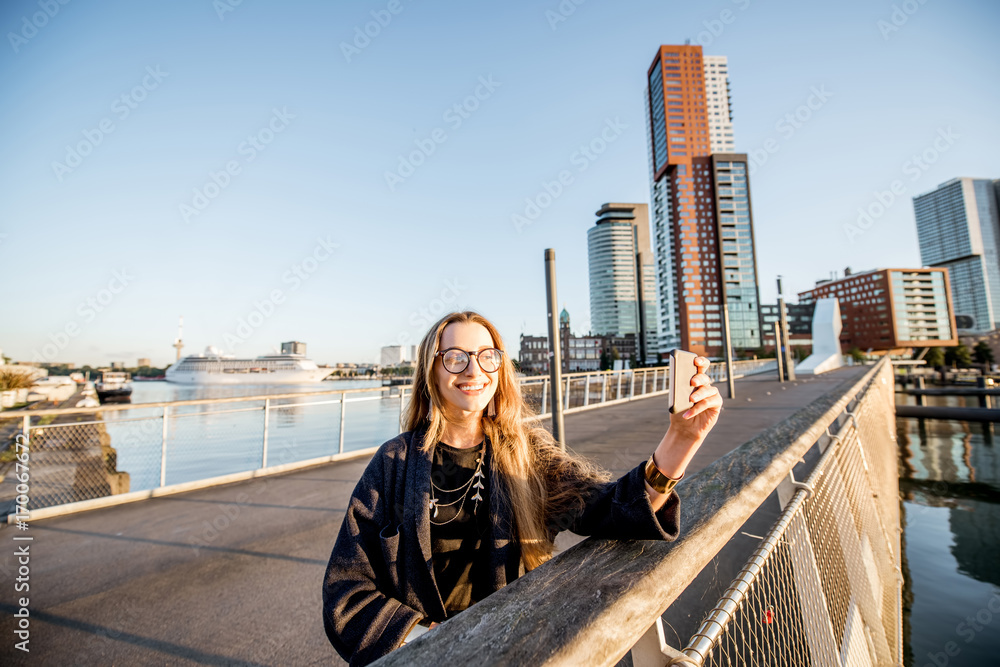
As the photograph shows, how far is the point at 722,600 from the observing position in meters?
0.87

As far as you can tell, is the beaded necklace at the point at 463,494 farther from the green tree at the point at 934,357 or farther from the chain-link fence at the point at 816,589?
the green tree at the point at 934,357

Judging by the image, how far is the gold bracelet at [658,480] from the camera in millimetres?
953

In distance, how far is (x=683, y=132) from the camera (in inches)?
3467

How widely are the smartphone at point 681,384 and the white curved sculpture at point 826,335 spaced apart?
32536 millimetres

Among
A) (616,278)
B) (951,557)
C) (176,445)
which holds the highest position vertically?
(616,278)

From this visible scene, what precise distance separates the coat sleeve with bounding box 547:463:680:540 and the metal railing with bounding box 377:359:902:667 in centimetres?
3

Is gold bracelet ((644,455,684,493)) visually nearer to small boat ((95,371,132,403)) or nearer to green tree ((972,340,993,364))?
small boat ((95,371,132,403))

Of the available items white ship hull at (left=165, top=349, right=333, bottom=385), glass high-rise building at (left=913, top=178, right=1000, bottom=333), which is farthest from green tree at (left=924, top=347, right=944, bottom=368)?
white ship hull at (left=165, top=349, right=333, bottom=385)

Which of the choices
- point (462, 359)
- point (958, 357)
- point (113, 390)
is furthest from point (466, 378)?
point (958, 357)

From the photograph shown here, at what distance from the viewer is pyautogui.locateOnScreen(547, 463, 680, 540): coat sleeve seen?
0.88 m

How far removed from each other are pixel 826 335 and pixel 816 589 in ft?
114

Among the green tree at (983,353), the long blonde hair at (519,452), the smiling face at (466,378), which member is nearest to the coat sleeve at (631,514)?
the long blonde hair at (519,452)

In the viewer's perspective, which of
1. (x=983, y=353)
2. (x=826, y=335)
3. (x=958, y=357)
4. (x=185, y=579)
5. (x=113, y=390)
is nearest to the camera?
(x=185, y=579)

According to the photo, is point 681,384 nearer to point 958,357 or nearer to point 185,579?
point 185,579
